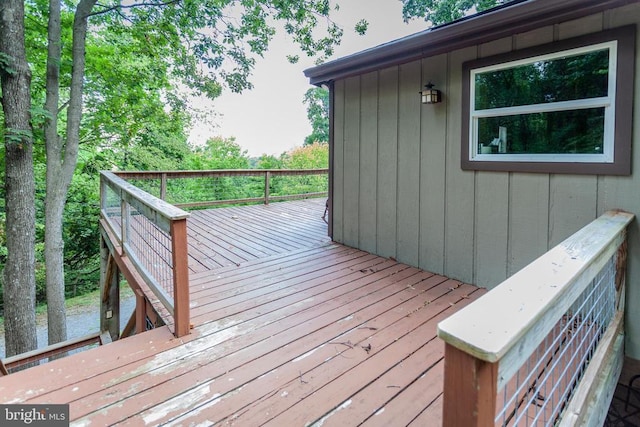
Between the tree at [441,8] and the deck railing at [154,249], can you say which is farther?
the tree at [441,8]

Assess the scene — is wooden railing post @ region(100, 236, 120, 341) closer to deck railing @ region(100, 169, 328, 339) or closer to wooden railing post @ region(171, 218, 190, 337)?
deck railing @ region(100, 169, 328, 339)

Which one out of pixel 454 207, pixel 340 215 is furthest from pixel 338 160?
pixel 454 207

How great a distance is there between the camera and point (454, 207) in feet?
11.3

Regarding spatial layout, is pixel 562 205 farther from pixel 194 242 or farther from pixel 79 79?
pixel 79 79

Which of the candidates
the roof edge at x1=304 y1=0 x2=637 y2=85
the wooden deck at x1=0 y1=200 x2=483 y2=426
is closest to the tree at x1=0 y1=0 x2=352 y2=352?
the wooden deck at x1=0 y1=200 x2=483 y2=426

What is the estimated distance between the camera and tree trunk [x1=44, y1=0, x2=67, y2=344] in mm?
5164

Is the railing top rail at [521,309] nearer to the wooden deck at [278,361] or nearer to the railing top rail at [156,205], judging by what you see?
the wooden deck at [278,361]

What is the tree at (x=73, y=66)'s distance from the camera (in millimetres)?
4707

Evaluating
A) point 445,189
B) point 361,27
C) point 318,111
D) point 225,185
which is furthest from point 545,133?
point 318,111

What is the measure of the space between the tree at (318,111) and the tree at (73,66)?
9.01 metres

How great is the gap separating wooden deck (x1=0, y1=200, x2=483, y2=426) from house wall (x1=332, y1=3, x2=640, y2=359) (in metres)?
0.45

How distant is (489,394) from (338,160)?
4.21m

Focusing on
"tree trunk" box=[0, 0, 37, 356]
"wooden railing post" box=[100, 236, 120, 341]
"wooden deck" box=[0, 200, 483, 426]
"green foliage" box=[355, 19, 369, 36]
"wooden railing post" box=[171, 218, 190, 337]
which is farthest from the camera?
"green foliage" box=[355, 19, 369, 36]

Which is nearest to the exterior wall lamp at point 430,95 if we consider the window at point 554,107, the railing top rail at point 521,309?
the window at point 554,107
